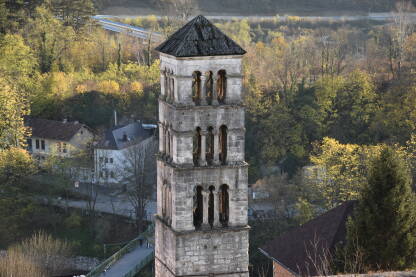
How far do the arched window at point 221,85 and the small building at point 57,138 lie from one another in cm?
4009

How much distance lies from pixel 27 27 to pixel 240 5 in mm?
30859

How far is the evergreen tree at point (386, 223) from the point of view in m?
35.1

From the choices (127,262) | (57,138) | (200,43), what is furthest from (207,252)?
(57,138)

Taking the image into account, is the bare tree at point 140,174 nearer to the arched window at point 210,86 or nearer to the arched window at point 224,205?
the arched window at point 224,205

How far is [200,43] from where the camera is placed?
28.8 m

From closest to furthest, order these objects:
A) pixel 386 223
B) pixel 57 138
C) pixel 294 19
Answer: pixel 386 223, pixel 57 138, pixel 294 19

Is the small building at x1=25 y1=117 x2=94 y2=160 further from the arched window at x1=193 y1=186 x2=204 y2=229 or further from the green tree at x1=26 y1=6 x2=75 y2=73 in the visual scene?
the arched window at x1=193 y1=186 x2=204 y2=229

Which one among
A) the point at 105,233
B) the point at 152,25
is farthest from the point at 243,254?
the point at 152,25

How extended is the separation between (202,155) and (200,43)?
347cm

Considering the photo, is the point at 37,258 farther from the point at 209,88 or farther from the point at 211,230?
the point at 209,88

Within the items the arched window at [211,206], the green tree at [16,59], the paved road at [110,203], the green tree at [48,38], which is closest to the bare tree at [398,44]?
the paved road at [110,203]

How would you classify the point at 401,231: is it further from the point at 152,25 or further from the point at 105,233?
the point at 152,25

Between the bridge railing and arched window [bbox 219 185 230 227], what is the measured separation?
21.8m

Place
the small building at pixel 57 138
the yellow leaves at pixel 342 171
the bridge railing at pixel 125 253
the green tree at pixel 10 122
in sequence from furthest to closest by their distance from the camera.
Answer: the small building at pixel 57 138 < the green tree at pixel 10 122 < the yellow leaves at pixel 342 171 < the bridge railing at pixel 125 253
